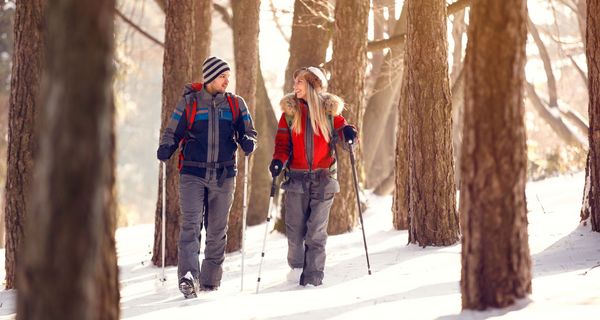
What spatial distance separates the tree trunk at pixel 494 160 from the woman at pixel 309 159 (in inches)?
117

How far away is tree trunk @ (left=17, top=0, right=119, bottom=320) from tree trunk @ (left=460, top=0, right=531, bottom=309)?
2697 millimetres

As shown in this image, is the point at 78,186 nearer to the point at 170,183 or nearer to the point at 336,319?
the point at 336,319

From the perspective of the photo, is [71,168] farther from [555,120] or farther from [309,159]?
[555,120]

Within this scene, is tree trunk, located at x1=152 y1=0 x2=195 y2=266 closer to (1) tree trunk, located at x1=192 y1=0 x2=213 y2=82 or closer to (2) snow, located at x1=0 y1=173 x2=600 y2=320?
(2) snow, located at x1=0 y1=173 x2=600 y2=320

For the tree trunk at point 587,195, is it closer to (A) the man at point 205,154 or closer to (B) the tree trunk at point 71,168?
(A) the man at point 205,154

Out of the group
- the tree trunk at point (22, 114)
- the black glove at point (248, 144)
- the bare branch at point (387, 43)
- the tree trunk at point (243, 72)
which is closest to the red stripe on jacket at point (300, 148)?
the black glove at point (248, 144)

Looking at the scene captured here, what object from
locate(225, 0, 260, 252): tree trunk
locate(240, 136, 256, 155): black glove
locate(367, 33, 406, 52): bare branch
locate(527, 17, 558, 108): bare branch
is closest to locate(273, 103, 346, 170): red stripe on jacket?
locate(240, 136, 256, 155): black glove

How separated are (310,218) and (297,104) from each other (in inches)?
42.4

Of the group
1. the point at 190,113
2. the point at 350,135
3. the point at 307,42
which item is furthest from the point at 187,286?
the point at 307,42

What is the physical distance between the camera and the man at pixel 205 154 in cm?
831

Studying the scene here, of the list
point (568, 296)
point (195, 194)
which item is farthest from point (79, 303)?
point (195, 194)

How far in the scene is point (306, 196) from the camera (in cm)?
860

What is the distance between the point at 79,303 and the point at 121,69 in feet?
65.6

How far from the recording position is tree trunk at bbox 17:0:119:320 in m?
3.40
